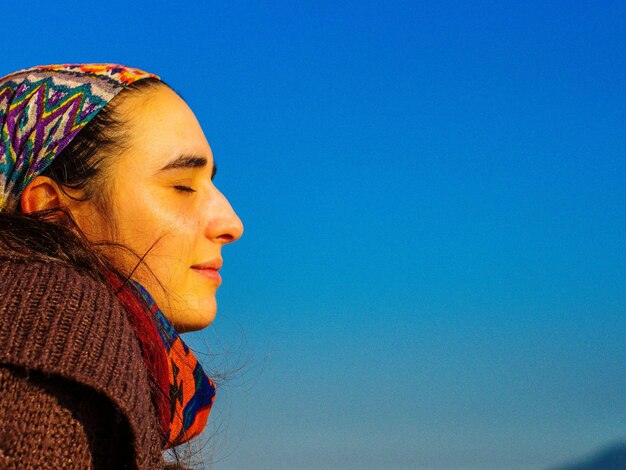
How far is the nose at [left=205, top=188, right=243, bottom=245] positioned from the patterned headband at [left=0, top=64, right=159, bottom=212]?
1.67 ft

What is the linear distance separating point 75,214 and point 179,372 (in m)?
0.64

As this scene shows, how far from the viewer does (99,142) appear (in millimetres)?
2523

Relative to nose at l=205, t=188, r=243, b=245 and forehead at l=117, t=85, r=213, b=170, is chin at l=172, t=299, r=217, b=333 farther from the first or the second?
forehead at l=117, t=85, r=213, b=170

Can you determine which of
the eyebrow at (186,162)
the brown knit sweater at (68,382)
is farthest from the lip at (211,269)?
the brown knit sweater at (68,382)

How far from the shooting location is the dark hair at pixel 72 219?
202 centimetres

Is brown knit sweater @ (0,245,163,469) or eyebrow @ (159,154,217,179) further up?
eyebrow @ (159,154,217,179)

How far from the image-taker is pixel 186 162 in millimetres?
2627

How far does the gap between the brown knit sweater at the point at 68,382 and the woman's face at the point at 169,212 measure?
2.43 feet

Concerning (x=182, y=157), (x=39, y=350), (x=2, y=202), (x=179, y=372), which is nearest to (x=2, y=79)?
(x=2, y=202)

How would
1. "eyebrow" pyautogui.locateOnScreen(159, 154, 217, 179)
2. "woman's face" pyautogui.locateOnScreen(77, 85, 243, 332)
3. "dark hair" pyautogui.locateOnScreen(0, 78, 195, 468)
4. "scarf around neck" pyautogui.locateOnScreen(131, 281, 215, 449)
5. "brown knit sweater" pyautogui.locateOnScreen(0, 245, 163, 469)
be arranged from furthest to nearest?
"eyebrow" pyautogui.locateOnScreen(159, 154, 217, 179) < "woman's face" pyautogui.locateOnScreen(77, 85, 243, 332) < "scarf around neck" pyautogui.locateOnScreen(131, 281, 215, 449) < "dark hair" pyautogui.locateOnScreen(0, 78, 195, 468) < "brown knit sweater" pyautogui.locateOnScreen(0, 245, 163, 469)

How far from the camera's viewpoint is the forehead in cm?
255

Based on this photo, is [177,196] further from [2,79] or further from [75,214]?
[2,79]

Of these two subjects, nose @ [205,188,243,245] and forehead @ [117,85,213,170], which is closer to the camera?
forehead @ [117,85,213,170]

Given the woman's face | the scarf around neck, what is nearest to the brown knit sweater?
the scarf around neck
